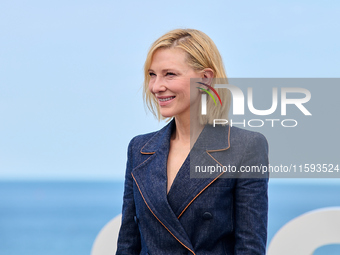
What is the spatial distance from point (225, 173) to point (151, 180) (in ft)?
Answer: 0.84

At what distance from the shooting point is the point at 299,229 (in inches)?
95.0

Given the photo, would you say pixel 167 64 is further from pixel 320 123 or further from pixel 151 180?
pixel 320 123

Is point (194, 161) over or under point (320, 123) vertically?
under

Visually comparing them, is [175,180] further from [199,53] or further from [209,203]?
[199,53]

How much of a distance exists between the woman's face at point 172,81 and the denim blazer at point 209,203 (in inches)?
6.1

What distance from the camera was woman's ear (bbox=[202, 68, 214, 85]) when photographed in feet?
5.79

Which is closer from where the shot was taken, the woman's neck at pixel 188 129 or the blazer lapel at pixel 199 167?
the blazer lapel at pixel 199 167

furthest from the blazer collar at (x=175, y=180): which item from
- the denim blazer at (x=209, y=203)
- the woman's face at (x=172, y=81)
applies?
the woman's face at (x=172, y=81)

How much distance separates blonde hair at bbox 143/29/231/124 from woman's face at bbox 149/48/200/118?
2 cm

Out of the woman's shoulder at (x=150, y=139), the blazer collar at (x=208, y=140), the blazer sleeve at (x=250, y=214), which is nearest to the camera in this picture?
the blazer sleeve at (x=250, y=214)

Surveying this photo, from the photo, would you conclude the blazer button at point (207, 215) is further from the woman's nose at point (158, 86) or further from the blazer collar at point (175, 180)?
the woman's nose at point (158, 86)

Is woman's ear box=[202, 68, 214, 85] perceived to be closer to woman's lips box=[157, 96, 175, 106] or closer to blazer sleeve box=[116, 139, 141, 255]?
woman's lips box=[157, 96, 175, 106]

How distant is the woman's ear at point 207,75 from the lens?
1766 millimetres

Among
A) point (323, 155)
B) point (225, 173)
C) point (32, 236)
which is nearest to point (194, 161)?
point (225, 173)
